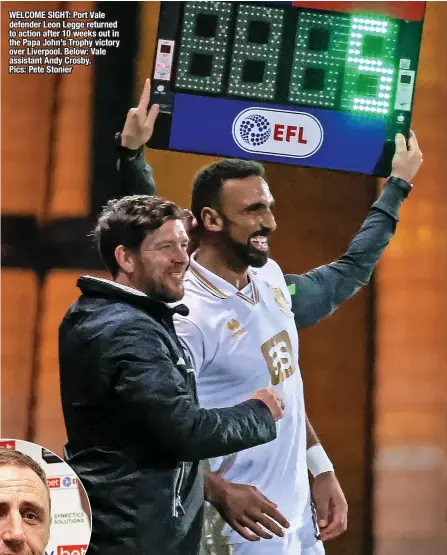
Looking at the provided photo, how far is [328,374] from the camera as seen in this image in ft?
7.81

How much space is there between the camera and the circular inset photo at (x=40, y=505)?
68.7 inches

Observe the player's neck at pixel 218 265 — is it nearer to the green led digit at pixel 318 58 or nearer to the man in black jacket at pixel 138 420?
the man in black jacket at pixel 138 420

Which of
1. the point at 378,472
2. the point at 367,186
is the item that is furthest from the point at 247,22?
the point at 378,472

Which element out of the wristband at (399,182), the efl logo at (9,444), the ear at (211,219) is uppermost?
the wristband at (399,182)

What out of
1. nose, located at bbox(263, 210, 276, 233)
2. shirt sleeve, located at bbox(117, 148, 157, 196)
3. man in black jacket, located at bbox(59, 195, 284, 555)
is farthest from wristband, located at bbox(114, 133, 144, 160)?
man in black jacket, located at bbox(59, 195, 284, 555)

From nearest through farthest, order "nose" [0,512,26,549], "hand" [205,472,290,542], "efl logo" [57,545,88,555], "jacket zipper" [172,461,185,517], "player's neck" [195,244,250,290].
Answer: "nose" [0,512,26,549], "jacket zipper" [172,461,185,517], "efl logo" [57,545,88,555], "hand" [205,472,290,542], "player's neck" [195,244,250,290]

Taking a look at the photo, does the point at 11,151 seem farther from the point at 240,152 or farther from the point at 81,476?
the point at 81,476

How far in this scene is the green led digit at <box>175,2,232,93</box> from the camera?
2.39m

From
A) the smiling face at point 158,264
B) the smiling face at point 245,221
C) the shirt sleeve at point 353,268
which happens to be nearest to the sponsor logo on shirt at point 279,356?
the shirt sleeve at point 353,268

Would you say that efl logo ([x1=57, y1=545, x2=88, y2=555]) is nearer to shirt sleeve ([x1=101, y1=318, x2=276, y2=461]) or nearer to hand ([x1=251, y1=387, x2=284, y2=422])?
shirt sleeve ([x1=101, y1=318, x2=276, y2=461])

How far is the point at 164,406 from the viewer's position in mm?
1766

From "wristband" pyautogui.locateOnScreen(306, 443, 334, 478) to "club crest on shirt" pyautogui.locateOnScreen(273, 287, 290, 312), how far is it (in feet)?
1.27

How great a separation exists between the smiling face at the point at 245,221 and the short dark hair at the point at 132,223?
21cm

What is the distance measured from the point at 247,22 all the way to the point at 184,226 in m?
0.65
